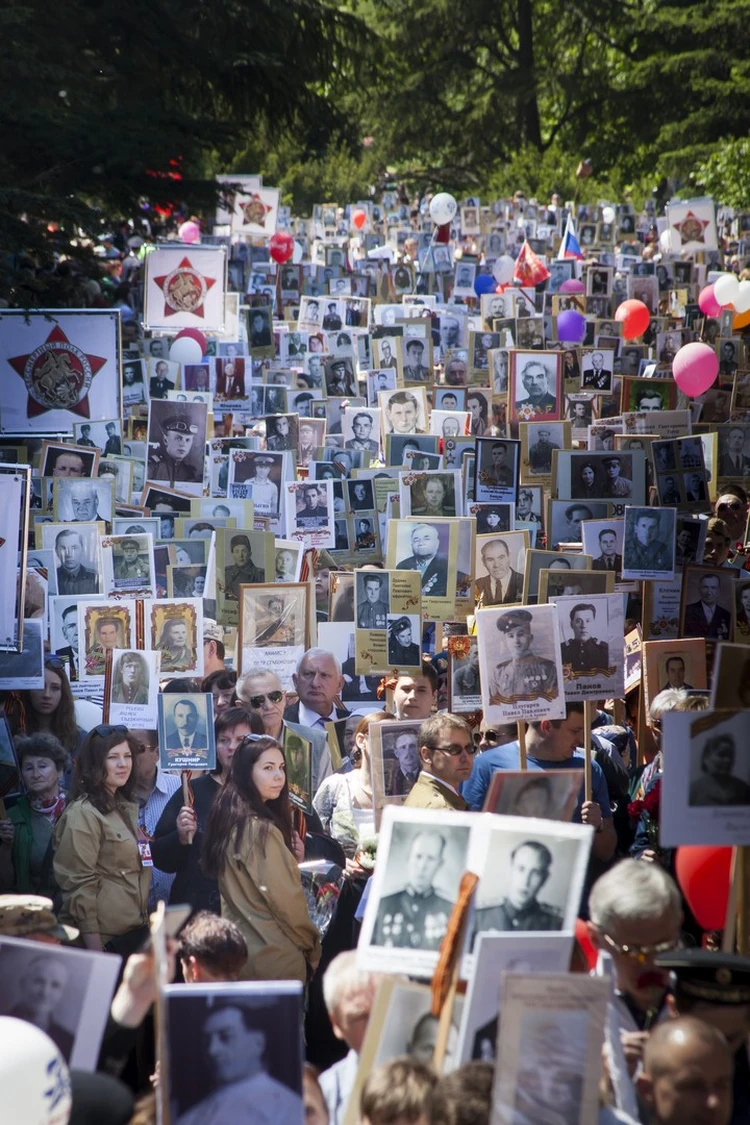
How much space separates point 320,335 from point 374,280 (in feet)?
22.5

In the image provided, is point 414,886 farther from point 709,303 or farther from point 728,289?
point 709,303

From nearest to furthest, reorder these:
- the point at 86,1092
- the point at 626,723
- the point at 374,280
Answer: the point at 86,1092 → the point at 626,723 → the point at 374,280

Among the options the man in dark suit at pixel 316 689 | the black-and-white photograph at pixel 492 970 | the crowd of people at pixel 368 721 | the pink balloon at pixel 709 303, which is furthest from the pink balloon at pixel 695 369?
the black-and-white photograph at pixel 492 970

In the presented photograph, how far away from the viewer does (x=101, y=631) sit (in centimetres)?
678

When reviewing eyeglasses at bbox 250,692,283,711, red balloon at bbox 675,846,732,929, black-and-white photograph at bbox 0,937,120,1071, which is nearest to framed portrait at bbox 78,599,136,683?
eyeglasses at bbox 250,692,283,711

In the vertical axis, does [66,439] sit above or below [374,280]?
below

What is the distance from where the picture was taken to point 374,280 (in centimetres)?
2366

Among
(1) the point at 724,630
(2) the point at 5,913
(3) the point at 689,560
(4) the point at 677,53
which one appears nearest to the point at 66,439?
(3) the point at 689,560

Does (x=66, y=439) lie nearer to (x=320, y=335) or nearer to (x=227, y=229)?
(x=320, y=335)

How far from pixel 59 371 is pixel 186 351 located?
3791mm

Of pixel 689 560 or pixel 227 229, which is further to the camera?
pixel 227 229

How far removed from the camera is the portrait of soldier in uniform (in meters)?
5.61

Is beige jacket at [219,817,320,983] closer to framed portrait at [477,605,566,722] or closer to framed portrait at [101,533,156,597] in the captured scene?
framed portrait at [477,605,566,722]

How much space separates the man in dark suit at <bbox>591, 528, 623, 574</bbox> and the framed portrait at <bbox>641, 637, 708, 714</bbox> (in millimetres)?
2039
